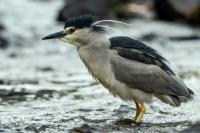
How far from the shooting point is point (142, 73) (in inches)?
353

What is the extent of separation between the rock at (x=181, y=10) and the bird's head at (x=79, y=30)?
11685 mm

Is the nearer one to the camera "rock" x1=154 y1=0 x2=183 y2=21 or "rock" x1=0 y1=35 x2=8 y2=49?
"rock" x1=0 y1=35 x2=8 y2=49

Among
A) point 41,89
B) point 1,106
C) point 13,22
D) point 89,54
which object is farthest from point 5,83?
point 13,22

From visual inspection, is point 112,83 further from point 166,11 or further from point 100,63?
point 166,11

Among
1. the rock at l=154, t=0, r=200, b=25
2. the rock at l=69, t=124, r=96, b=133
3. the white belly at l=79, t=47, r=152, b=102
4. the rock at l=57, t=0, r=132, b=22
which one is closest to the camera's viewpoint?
the rock at l=69, t=124, r=96, b=133

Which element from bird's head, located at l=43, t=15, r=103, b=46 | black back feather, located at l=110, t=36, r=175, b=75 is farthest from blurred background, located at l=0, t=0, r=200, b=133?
bird's head, located at l=43, t=15, r=103, b=46

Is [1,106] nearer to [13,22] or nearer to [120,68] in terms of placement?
[120,68]

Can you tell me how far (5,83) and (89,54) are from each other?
13.5ft

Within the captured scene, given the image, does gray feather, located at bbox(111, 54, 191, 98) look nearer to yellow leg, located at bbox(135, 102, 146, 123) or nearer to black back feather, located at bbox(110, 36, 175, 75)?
black back feather, located at bbox(110, 36, 175, 75)

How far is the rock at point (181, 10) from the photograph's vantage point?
20.6m

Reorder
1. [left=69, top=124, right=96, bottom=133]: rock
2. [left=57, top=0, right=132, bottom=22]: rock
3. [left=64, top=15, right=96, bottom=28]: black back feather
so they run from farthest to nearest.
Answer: [left=57, top=0, right=132, bottom=22]: rock → [left=64, top=15, right=96, bottom=28]: black back feather → [left=69, top=124, right=96, bottom=133]: rock

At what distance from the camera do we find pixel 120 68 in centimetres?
888

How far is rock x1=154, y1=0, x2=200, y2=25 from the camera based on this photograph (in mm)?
20609

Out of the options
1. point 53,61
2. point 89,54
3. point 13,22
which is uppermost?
point 13,22
